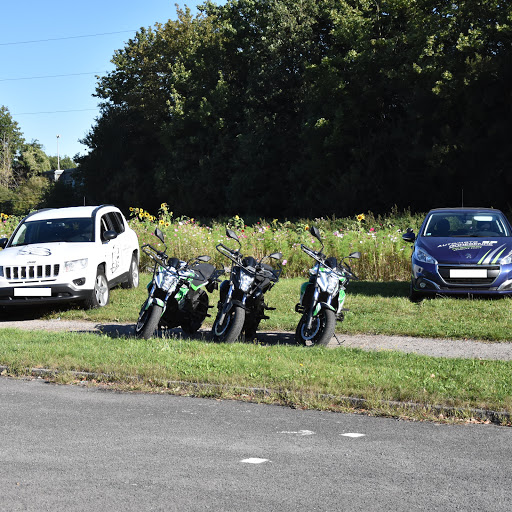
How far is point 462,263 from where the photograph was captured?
1289 centimetres

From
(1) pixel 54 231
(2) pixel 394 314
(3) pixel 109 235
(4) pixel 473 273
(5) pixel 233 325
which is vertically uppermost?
(1) pixel 54 231

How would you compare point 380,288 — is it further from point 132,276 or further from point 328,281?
point 328,281

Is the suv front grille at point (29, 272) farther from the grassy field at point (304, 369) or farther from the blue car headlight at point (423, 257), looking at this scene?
the blue car headlight at point (423, 257)

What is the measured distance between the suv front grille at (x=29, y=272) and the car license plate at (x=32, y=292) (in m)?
0.23

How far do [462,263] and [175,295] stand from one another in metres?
5.06

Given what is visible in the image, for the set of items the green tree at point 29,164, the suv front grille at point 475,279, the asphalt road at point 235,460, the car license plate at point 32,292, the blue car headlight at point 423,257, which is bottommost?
the asphalt road at point 235,460

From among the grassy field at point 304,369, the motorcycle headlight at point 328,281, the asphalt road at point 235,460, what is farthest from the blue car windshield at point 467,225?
the asphalt road at point 235,460

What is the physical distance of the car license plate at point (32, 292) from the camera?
1326cm

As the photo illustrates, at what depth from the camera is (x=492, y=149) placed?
3988 centimetres

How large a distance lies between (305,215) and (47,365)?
44263 millimetres

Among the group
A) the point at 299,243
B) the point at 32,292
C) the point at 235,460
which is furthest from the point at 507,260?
the point at 235,460

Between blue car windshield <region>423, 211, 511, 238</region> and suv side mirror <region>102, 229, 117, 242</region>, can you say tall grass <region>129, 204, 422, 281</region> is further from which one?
suv side mirror <region>102, 229, 117, 242</region>

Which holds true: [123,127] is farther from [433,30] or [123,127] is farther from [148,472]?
[148,472]

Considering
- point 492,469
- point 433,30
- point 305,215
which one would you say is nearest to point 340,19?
point 433,30
